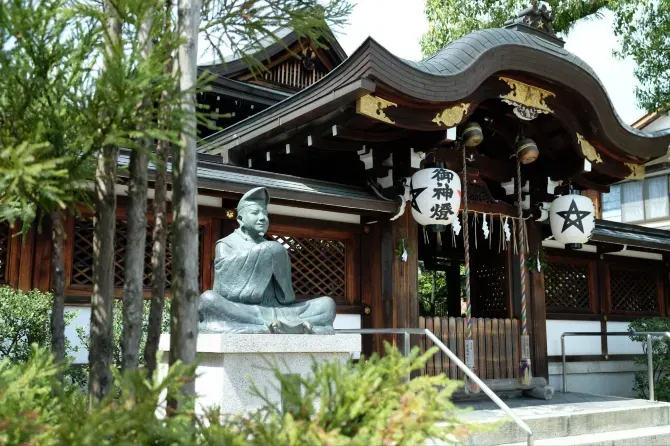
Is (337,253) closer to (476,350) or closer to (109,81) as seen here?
(476,350)

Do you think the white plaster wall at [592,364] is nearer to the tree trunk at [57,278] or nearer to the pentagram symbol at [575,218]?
the pentagram symbol at [575,218]

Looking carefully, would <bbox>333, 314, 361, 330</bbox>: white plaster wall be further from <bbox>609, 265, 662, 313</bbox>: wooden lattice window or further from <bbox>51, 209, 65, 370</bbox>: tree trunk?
<bbox>609, 265, 662, 313</bbox>: wooden lattice window

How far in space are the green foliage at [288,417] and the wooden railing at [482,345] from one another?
5963mm

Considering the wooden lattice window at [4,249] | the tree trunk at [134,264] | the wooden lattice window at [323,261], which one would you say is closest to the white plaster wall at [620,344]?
the wooden lattice window at [323,261]

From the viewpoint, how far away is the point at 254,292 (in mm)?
5762

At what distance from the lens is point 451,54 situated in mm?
8805

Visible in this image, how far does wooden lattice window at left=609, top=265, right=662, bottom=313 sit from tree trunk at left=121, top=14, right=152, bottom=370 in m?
11.0

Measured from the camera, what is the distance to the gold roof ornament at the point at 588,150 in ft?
32.8

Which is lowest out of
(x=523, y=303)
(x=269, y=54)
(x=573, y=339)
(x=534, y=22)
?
(x=573, y=339)

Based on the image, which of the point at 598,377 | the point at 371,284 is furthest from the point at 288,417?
the point at 598,377

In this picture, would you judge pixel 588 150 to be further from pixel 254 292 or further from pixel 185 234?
pixel 185 234

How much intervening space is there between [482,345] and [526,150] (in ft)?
9.29

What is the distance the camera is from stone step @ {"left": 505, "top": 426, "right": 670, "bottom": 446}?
6.93 meters

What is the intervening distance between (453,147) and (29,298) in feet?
19.2
